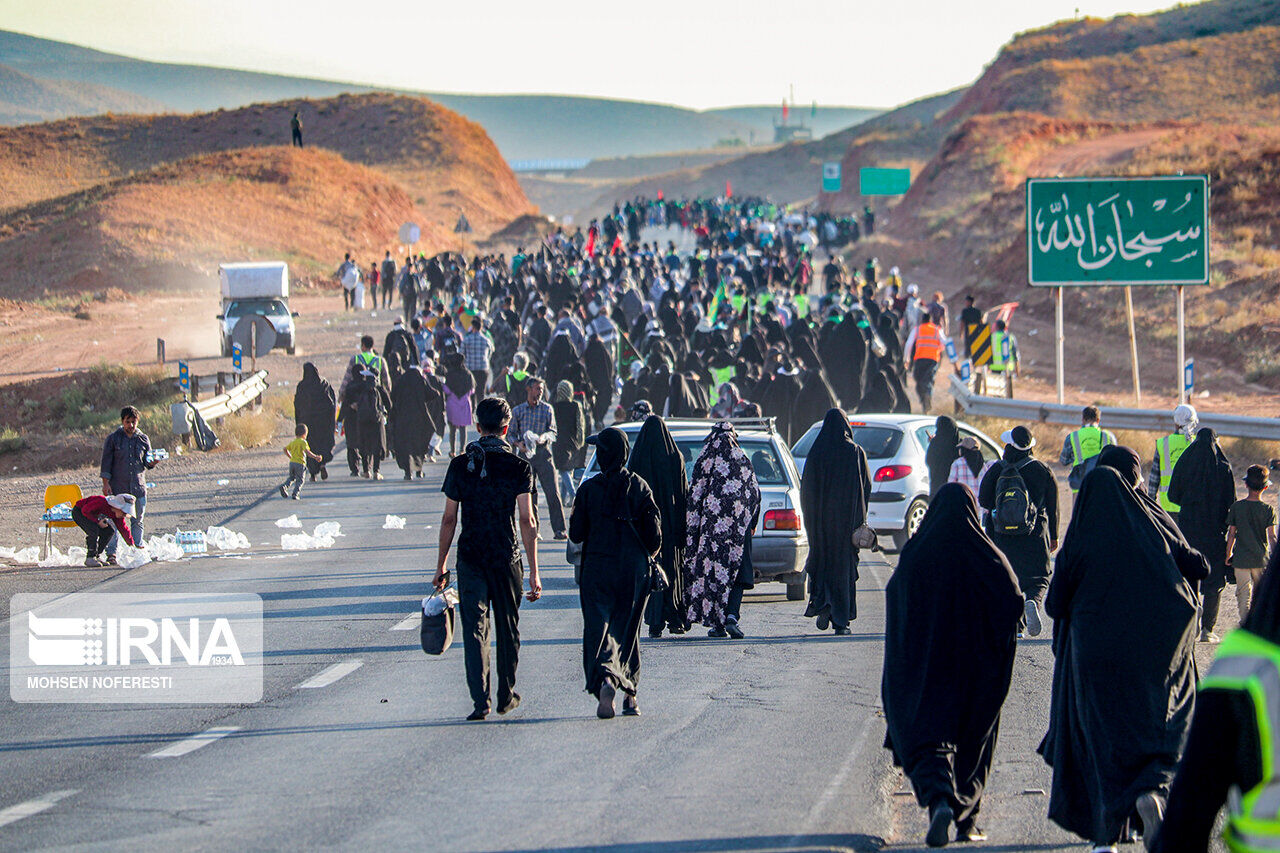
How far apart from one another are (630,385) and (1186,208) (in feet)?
31.5

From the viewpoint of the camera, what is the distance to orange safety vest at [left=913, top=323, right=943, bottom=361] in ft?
78.9

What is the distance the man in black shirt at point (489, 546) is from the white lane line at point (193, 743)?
1.32m

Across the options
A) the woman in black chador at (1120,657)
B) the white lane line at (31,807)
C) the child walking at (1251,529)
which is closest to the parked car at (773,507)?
the child walking at (1251,529)

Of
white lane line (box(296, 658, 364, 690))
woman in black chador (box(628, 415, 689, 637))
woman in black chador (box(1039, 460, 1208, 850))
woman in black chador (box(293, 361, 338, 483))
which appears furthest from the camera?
woman in black chador (box(293, 361, 338, 483))

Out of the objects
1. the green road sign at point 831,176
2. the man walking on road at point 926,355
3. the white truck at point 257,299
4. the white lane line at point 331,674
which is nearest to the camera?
the white lane line at point 331,674

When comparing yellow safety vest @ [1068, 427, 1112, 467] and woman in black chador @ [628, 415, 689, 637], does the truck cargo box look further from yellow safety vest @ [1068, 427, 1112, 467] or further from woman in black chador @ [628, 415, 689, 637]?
woman in black chador @ [628, 415, 689, 637]

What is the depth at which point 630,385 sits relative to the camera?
66.4 feet

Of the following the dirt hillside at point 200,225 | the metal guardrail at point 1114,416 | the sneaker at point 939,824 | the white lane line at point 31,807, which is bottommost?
the white lane line at point 31,807

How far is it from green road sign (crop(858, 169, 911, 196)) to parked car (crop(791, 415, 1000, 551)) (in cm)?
7163

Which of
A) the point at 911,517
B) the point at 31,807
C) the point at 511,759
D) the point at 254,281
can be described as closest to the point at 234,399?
the point at 254,281

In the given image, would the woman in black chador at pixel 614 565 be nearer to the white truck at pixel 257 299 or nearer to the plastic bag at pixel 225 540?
the plastic bag at pixel 225 540

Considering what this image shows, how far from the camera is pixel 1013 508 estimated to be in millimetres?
11289

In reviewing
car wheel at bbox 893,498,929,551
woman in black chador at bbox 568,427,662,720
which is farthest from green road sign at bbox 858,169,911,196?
woman in black chador at bbox 568,427,662,720

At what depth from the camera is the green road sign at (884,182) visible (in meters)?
86.2
